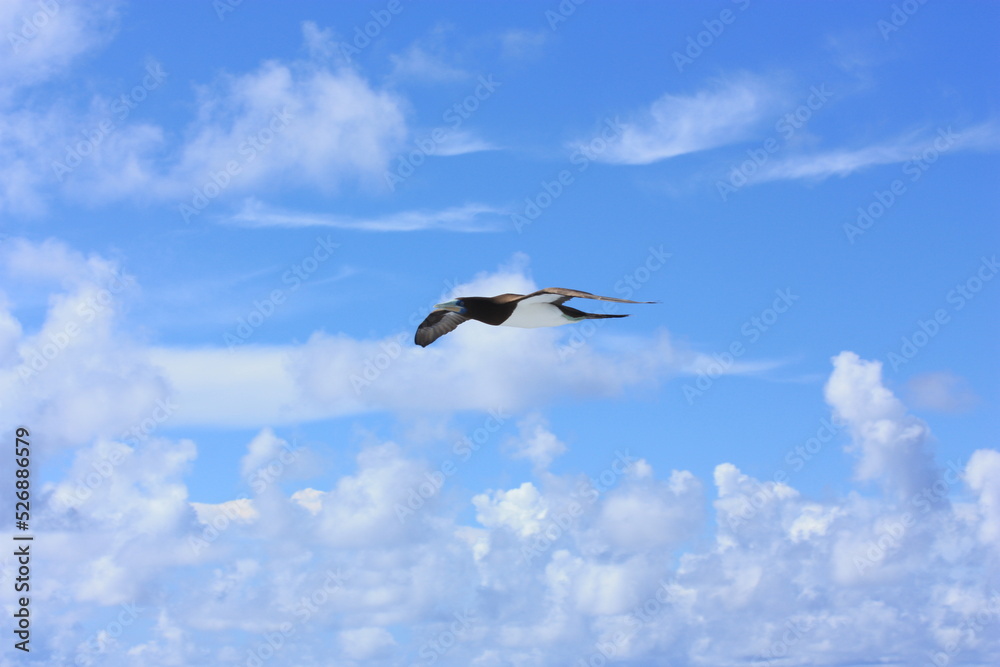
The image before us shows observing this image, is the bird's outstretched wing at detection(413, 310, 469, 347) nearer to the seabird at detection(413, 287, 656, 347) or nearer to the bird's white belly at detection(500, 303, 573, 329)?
the seabird at detection(413, 287, 656, 347)

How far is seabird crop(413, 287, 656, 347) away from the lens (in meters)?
29.3

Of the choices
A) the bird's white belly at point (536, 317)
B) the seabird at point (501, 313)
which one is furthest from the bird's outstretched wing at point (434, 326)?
the bird's white belly at point (536, 317)

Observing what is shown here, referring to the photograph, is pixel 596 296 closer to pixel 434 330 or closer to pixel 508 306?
pixel 508 306

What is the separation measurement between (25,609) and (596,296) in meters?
24.6

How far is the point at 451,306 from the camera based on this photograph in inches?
1179

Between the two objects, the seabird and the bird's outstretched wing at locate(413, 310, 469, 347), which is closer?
the seabird

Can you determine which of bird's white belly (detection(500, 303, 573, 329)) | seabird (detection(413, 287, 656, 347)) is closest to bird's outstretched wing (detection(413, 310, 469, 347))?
seabird (detection(413, 287, 656, 347))

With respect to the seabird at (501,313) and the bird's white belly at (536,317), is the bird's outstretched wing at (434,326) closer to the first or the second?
the seabird at (501,313)

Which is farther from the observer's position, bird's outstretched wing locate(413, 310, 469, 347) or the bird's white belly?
bird's outstretched wing locate(413, 310, 469, 347)

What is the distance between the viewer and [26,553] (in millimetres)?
36938

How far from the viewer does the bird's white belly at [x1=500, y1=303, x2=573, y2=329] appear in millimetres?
29672

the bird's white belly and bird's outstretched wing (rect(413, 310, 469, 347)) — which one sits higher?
bird's outstretched wing (rect(413, 310, 469, 347))

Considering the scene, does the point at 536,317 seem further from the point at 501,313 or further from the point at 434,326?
the point at 434,326

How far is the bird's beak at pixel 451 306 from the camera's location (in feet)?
98.2
